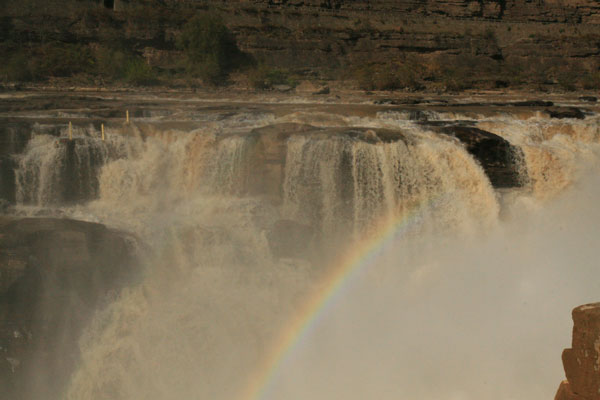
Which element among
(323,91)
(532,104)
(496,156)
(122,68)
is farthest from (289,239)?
(122,68)

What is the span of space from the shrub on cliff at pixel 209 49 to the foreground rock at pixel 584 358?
25941 millimetres

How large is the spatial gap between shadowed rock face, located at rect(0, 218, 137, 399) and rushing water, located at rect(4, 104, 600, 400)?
1.15 feet

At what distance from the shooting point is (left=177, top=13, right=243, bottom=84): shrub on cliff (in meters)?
29.3

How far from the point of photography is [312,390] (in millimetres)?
9688

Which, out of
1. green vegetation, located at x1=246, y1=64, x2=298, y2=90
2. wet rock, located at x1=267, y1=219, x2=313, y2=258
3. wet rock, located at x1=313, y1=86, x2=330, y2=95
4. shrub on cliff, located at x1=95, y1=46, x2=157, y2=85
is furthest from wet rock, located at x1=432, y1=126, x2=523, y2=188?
shrub on cliff, located at x1=95, y1=46, x2=157, y2=85

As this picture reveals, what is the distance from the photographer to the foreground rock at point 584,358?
13.8 feet

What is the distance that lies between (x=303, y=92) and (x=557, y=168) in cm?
1465

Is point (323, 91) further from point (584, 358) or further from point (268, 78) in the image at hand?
point (584, 358)

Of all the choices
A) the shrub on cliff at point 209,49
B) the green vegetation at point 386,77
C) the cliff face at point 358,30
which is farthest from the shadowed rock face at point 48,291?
the cliff face at point 358,30

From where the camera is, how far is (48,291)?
10789 millimetres

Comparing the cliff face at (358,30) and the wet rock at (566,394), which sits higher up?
the cliff face at (358,30)

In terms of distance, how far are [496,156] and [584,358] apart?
33.5 feet

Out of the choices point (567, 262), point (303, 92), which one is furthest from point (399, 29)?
point (567, 262)

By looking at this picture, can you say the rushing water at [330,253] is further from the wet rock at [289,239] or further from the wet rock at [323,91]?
the wet rock at [323,91]
